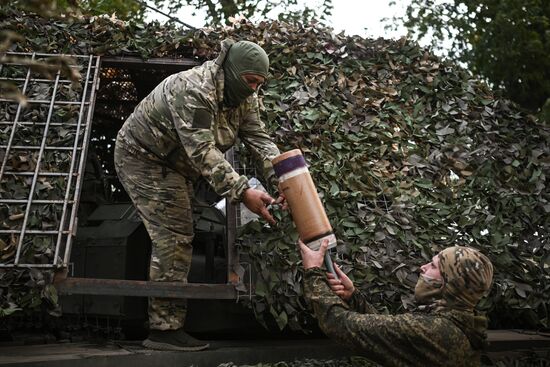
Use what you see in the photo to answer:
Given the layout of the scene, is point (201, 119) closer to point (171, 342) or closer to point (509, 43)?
point (171, 342)

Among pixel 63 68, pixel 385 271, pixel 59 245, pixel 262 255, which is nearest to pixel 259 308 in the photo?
pixel 262 255

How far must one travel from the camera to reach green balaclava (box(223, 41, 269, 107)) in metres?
4.82

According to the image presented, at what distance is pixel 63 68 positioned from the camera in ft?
7.03

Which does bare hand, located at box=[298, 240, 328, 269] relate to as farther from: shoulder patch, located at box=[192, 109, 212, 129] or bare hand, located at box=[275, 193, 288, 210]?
shoulder patch, located at box=[192, 109, 212, 129]

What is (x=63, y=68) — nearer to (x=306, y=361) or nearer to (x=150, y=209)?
(x=150, y=209)

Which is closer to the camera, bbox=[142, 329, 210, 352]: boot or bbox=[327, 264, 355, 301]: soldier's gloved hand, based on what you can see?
bbox=[327, 264, 355, 301]: soldier's gloved hand

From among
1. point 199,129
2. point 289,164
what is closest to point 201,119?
point 199,129

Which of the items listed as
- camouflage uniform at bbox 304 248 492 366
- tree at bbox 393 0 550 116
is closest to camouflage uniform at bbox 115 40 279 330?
camouflage uniform at bbox 304 248 492 366

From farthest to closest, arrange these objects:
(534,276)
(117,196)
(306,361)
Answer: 1. (117,196)
2. (534,276)
3. (306,361)

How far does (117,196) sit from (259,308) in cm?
334

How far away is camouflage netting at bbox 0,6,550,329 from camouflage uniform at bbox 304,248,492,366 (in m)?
1.76

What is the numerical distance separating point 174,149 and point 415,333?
2.47 m

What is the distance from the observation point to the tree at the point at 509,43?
1612 centimetres

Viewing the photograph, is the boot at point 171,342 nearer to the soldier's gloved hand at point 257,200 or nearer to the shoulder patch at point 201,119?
the soldier's gloved hand at point 257,200
